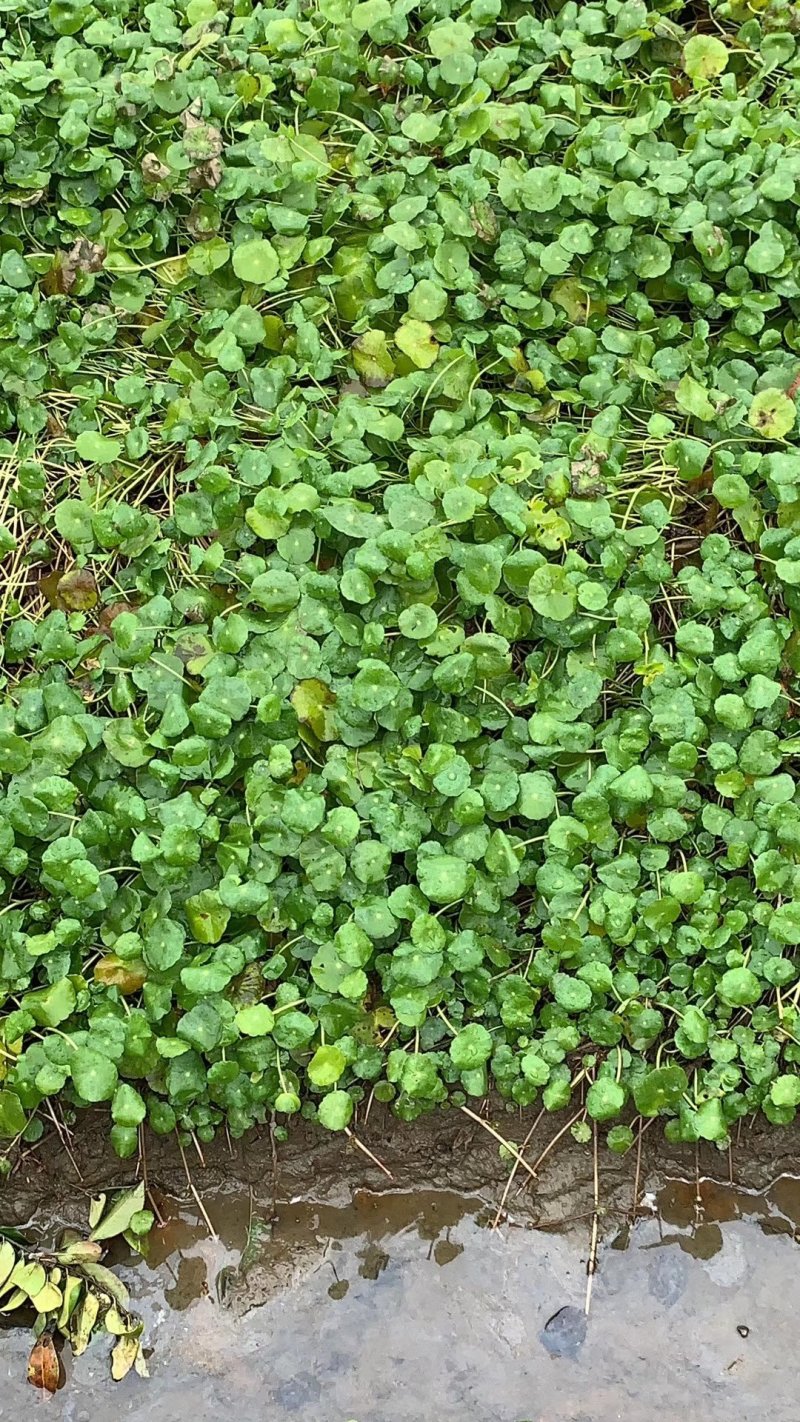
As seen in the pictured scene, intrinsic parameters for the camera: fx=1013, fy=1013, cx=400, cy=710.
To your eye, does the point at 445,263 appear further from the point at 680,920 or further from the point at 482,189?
the point at 680,920

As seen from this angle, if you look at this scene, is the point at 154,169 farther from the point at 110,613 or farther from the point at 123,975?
the point at 123,975

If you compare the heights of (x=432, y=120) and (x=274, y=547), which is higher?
(x=432, y=120)

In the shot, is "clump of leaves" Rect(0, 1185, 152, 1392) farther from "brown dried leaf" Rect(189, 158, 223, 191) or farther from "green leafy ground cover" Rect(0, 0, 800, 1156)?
"brown dried leaf" Rect(189, 158, 223, 191)

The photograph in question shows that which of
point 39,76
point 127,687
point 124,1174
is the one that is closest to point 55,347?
point 39,76

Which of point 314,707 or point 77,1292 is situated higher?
point 314,707

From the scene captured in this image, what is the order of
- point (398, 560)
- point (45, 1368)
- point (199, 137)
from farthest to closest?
1. point (199, 137)
2. point (398, 560)
3. point (45, 1368)

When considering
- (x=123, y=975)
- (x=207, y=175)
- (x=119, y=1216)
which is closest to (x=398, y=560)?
(x=123, y=975)

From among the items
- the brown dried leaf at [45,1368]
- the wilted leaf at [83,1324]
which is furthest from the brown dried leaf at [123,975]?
the brown dried leaf at [45,1368]

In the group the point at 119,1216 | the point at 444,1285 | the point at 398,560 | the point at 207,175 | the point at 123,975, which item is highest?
the point at 207,175
